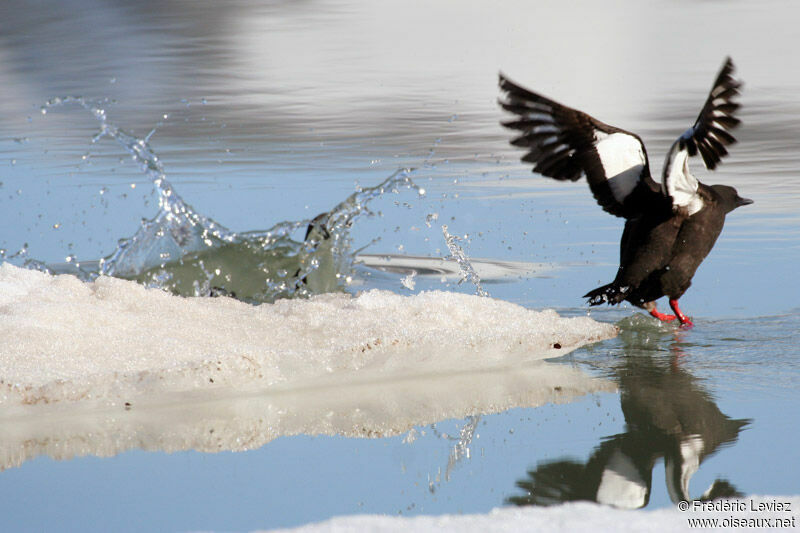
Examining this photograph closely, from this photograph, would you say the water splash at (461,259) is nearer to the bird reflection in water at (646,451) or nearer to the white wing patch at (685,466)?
the bird reflection in water at (646,451)

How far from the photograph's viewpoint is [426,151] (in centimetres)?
866

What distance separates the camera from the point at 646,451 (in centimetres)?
273

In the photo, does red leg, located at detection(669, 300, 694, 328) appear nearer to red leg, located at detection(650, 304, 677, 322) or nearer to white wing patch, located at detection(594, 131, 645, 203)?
red leg, located at detection(650, 304, 677, 322)

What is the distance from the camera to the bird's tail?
443 centimetres

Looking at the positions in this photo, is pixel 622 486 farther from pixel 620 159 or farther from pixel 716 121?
pixel 620 159

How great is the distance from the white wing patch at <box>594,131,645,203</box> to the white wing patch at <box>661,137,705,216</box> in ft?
0.47

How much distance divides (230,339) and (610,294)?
66.3 inches

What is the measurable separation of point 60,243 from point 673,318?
3.69 m

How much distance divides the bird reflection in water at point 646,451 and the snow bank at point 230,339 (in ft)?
1.89

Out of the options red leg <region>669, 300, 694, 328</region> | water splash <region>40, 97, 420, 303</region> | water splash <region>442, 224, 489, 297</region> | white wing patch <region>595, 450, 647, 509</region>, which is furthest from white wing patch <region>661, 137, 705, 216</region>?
white wing patch <region>595, 450, 647, 509</region>

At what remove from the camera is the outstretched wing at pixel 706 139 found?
Result: 4.00m

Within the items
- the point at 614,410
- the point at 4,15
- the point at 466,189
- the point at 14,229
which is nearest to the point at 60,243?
the point at 14,229

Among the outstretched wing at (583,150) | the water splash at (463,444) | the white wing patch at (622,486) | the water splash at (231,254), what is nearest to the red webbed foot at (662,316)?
the outstretched wing at (583,150)

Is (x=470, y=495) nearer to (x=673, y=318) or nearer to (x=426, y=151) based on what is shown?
(x=673, y=318)
